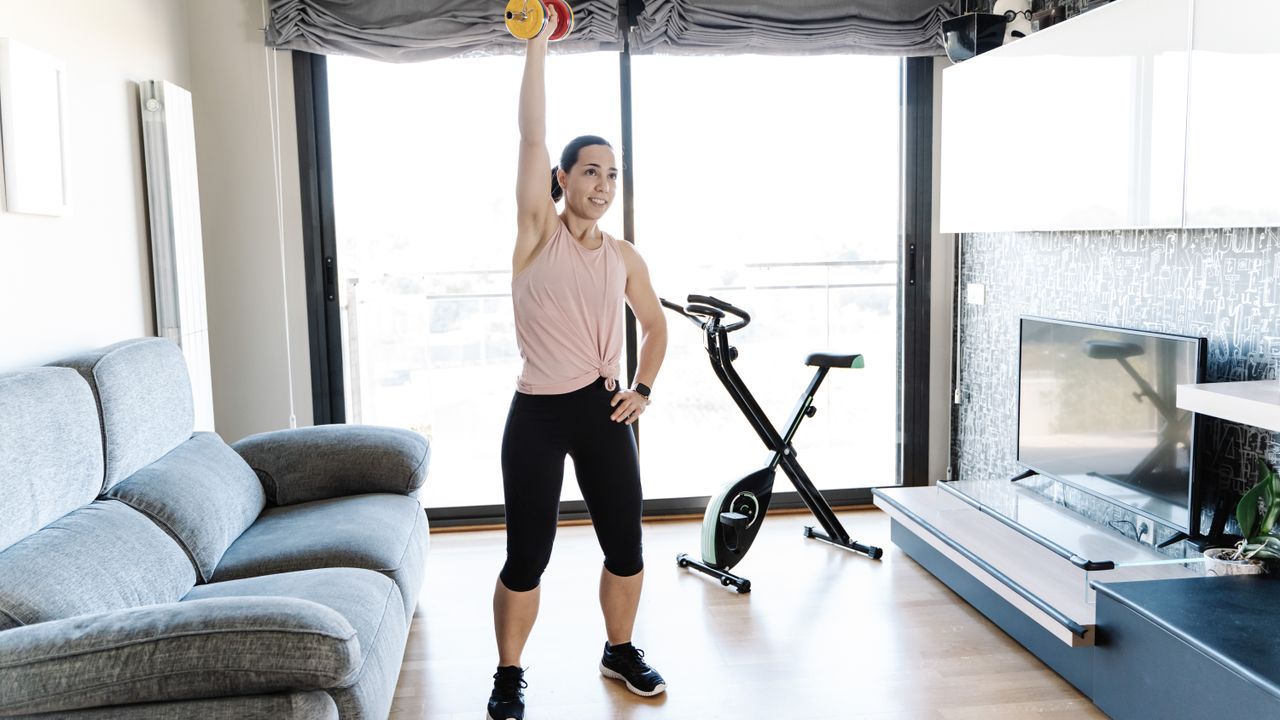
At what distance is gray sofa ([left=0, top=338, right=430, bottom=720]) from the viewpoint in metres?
1.61

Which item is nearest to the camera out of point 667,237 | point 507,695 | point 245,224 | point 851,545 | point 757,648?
point 507,695

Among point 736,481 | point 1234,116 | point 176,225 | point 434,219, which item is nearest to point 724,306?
point 736,481

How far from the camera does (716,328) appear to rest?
11.1 feet

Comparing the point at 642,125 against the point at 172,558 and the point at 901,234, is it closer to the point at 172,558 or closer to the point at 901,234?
the point at 901,234

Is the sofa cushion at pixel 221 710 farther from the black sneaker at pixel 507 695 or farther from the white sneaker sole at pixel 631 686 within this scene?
the white sneaker sole at pixel 631 686

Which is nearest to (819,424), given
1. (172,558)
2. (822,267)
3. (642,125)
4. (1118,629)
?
(822,267)

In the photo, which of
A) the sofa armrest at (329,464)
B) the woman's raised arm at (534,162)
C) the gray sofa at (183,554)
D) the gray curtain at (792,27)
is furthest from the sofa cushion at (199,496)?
the gray curtain at (792,27)

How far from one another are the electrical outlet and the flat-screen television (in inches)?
2.5

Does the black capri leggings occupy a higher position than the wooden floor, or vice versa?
the black capri leggings

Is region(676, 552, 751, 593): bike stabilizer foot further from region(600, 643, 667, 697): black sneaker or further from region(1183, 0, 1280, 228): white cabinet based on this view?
region(1183, 0, 1280, 228): white cabinet

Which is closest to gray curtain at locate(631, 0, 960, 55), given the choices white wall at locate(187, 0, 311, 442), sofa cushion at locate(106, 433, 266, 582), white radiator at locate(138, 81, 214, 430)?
white wall at locate(187, 0, 311, 442)

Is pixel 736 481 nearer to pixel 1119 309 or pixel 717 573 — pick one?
pixel 717 573

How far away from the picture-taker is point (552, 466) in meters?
2.33

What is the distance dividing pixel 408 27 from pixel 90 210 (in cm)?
146
